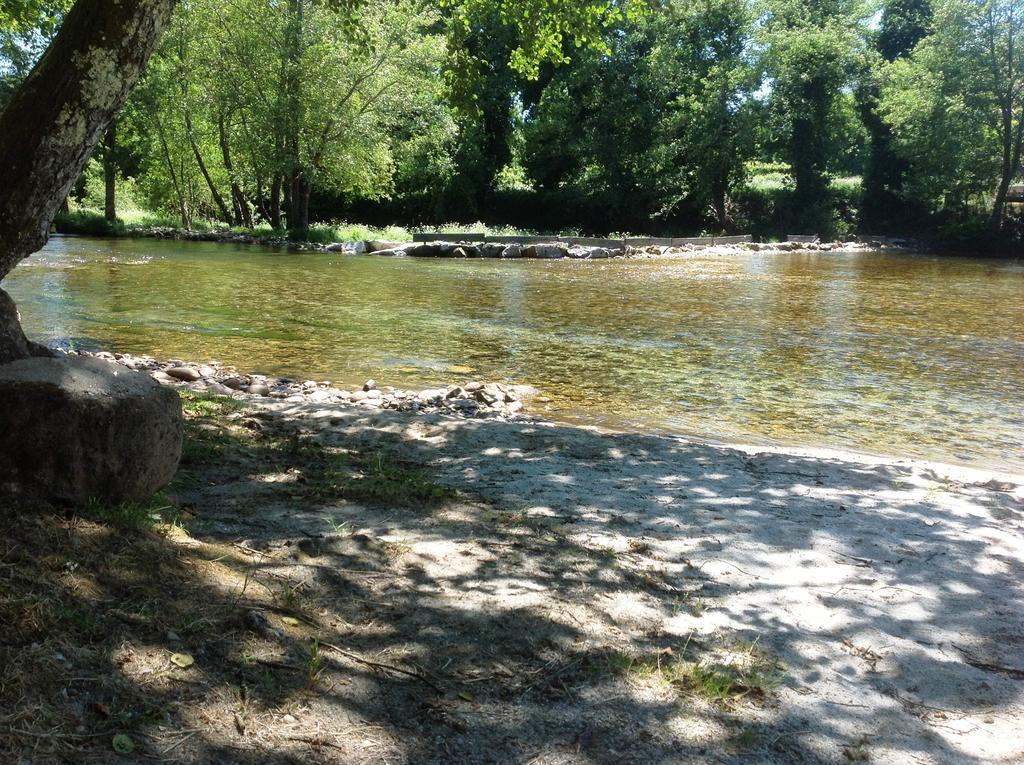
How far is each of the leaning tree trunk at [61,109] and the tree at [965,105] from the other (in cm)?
4876

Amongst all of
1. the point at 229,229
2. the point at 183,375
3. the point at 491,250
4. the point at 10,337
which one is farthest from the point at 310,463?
the point at 229,229

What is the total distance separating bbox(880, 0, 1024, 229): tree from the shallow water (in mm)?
21646

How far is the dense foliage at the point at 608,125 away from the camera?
3622 cm

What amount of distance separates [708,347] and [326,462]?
379 inches

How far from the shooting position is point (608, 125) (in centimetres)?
5022

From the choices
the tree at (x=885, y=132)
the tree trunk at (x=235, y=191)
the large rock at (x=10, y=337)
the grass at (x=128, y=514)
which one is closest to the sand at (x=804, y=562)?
the grass at (x=128, y=514)

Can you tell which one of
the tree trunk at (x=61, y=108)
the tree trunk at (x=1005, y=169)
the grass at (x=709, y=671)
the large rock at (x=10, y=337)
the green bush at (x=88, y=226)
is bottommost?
the grass at (x=709, y=671)

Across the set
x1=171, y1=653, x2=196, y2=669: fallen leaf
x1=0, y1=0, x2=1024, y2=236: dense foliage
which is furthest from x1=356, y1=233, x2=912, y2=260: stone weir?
x1=171, y1=653, x2=196, y2=669: fallen leaf

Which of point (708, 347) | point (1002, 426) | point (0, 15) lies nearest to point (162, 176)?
point (0, 15)

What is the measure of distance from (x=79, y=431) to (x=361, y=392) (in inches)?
256

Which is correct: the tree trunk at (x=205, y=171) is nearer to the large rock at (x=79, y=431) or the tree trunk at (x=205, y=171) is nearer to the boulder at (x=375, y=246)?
the boulder at (x=375, y=246)

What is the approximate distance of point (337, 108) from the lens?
3594 centimetres

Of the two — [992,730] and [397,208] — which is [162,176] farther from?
[992,730]

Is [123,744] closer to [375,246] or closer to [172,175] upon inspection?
[375,246]
